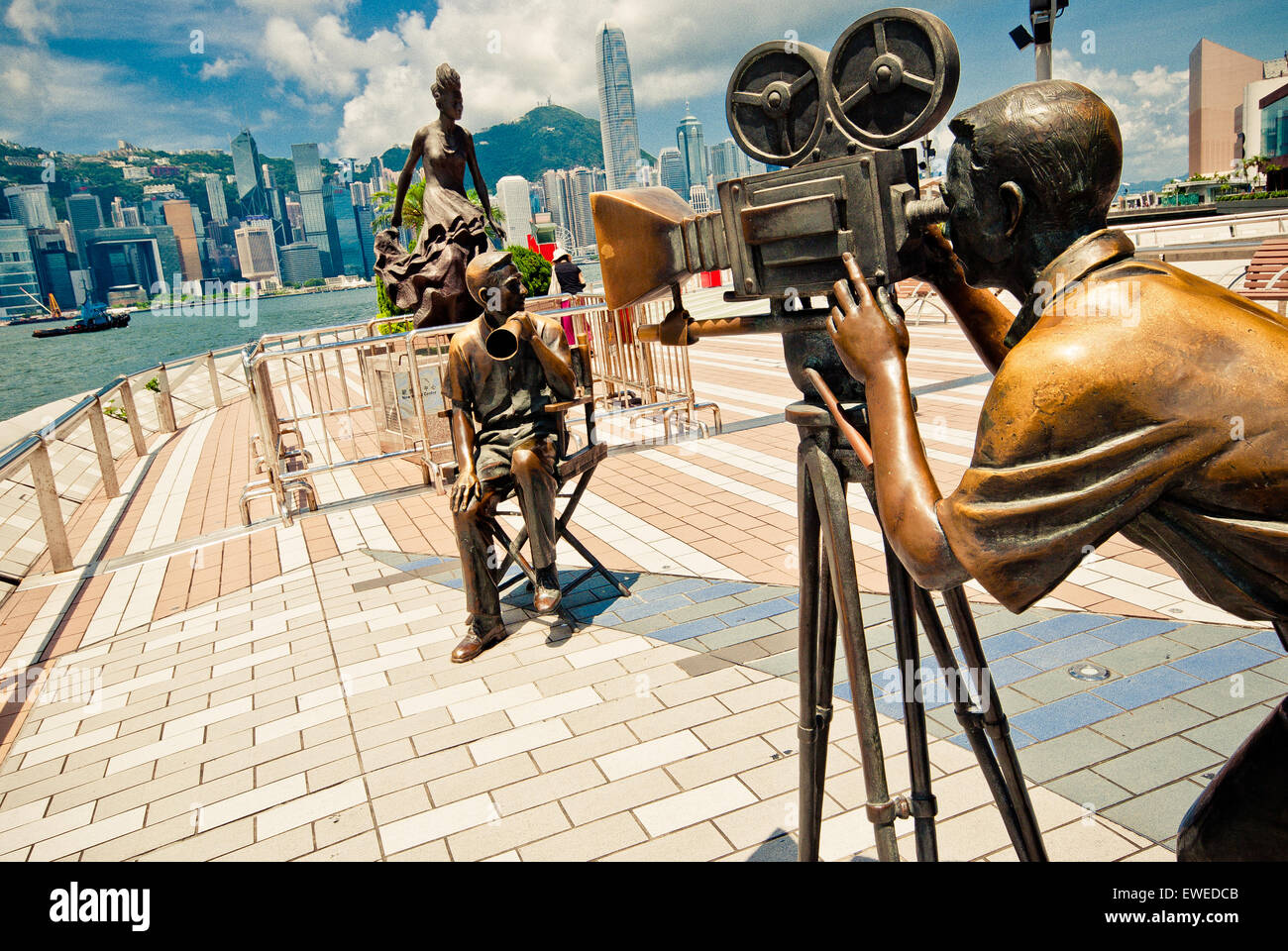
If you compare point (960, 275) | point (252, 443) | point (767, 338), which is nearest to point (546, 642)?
point (960, 275)

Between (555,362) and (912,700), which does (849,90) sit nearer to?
(912,700)

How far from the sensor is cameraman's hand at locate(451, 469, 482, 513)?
474 centimetres

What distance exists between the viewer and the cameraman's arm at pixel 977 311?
173 cm

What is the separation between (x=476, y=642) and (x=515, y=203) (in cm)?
2932

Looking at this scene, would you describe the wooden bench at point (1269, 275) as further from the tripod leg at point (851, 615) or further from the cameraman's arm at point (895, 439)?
the cameraman's arm at point (895, 439)

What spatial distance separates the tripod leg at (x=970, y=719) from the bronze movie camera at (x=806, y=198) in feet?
1.77

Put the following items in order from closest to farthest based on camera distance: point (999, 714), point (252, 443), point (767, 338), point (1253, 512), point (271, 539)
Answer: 1. point (1253, 512)
2. point (999, 714)
3. point (271, 539)
4. point (252, 443)
5. point (767, 338)

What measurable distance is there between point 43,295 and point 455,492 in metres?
121

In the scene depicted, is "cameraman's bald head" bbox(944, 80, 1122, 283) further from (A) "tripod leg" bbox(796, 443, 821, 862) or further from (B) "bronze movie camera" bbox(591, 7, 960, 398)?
(A) "tripod leg" bbox(796, 443, 821, 862)

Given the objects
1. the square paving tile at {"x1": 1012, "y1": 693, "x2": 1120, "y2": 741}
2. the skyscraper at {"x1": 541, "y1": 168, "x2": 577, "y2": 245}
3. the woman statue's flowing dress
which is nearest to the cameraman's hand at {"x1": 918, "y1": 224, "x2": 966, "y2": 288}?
the square paving tile at {"x1": 1012, "y1": 693, "x2": 1120, "y2": 741}

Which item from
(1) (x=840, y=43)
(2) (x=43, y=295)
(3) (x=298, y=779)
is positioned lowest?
(3) (x=298, y=779)

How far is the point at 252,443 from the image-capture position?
10.9m

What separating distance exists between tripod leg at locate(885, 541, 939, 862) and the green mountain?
108054mm

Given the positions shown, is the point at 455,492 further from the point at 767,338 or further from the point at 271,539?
the point at 767,338
